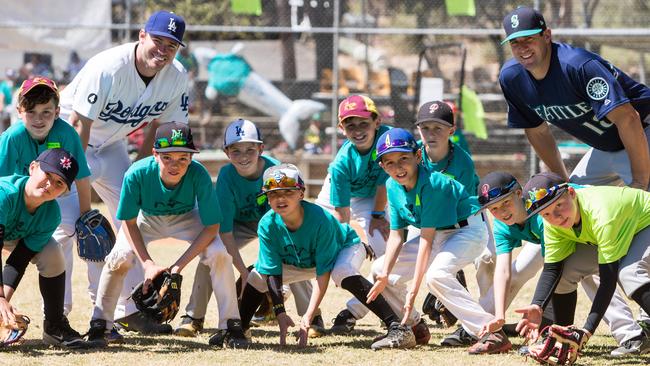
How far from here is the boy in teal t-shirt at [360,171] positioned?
23.9ft

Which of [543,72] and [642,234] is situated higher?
[543,72]

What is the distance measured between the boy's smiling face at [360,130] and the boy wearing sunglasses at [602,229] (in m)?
2.06

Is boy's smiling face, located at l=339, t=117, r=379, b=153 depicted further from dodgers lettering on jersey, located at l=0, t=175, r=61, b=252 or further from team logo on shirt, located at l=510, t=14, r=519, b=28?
dodgers lettering on jersey, located at l=0, t=175, r=61, b=252

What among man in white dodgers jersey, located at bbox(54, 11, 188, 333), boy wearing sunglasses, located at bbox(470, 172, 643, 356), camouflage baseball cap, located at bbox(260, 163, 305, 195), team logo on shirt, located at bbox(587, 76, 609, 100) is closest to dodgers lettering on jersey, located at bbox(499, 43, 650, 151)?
team logo on shirt, located at bbox(587, 76, 609, 100)

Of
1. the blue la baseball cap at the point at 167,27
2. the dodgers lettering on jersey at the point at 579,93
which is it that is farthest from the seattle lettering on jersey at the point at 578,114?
the blue la baseball cap at the point at 167,27

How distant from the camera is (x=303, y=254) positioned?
20.5 feet

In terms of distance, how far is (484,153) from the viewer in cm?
1489

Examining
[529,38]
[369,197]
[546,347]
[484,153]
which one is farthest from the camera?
[484,153]

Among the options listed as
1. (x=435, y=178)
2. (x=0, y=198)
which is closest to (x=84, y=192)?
(x=0, y=198)

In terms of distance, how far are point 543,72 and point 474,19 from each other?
10.6 m

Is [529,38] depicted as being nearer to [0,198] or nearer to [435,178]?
[435,178]

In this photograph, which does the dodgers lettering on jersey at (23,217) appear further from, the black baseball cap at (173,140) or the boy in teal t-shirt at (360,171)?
the boy in teal t-shirt at (360,171)

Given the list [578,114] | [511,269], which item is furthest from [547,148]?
[511,269]

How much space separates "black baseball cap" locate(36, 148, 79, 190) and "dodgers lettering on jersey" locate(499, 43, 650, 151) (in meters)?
2.89
